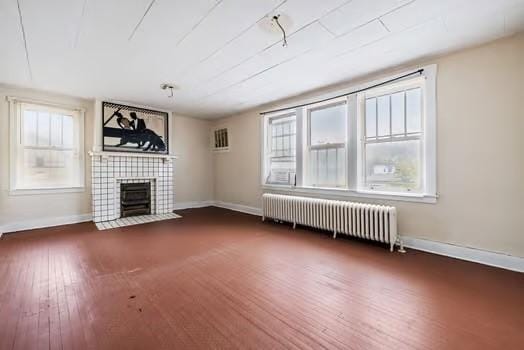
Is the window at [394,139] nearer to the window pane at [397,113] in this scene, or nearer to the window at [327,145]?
the window pane at [397,113]

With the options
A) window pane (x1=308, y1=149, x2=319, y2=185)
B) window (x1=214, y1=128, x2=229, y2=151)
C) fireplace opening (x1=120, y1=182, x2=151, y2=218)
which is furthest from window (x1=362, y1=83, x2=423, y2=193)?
fireplace opening (x1=120, y1=182, x2=151, y2=218)

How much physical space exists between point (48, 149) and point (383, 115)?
5.86 metres

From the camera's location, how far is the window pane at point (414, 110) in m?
3.11

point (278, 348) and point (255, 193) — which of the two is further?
point (255, 193)

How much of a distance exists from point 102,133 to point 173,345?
4628mm

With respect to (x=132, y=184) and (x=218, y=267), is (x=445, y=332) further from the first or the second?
(x=132, y=184)

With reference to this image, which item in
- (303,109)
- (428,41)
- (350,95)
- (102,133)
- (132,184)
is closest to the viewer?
(428,41)

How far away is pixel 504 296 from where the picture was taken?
1.97m

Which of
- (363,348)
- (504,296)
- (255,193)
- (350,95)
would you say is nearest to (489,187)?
(504,296)

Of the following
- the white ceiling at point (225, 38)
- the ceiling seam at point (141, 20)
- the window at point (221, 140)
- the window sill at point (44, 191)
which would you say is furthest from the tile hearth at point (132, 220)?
the ceiling seam at point (141, 20)

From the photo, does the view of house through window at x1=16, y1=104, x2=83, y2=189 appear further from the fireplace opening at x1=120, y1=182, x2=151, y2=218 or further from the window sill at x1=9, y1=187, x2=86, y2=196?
the fireplace opening at x1=120, y1=182, x2=151, y2=218

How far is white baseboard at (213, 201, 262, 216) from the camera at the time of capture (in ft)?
17.7

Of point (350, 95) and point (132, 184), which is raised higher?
point (350, 95)

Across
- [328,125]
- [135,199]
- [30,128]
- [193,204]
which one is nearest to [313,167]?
[328,125]
